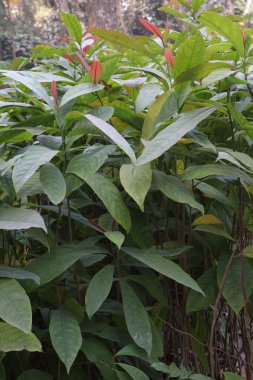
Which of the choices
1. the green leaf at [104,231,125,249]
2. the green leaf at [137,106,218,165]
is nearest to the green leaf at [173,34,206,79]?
the green leaf at [137,106,218,165]

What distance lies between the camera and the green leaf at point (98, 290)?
3.17 ft

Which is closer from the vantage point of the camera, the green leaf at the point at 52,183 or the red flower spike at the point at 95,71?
the green leaf at the point at 52,183

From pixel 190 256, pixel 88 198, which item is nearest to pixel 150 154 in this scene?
pixel 88 198

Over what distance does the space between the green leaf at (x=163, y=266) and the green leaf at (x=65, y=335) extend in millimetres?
176

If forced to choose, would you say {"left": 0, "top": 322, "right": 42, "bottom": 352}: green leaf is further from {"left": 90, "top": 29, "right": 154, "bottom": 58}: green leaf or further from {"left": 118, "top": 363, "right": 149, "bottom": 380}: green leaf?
{"left": 90, "top": 29, "right": 154, "bottom": 58}: green leaf

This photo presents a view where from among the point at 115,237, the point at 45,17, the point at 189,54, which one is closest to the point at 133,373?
the point at 115,237

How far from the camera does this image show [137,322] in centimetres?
102

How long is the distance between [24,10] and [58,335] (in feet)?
40.8

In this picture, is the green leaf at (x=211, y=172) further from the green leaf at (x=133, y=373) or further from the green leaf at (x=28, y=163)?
the green leaf at (x=133, y=373)

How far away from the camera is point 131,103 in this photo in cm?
132

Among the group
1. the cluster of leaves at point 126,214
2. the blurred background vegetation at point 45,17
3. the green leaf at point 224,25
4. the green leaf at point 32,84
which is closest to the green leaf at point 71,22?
the cluster of leaves at point 126,214

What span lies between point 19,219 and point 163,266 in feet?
0.98

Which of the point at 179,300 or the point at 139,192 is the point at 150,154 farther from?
the point at 179,300

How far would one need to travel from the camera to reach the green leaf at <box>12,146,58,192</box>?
84cm
